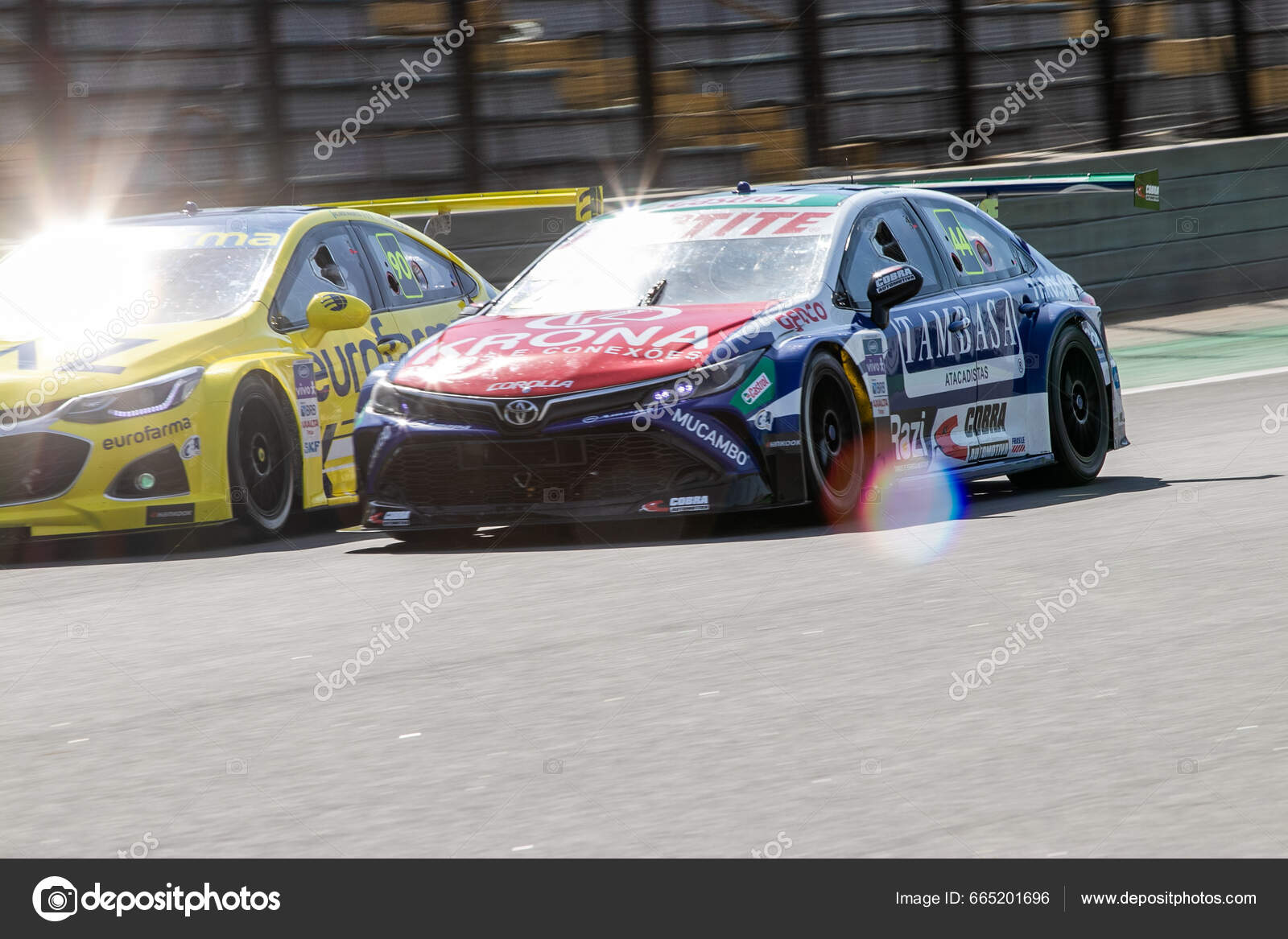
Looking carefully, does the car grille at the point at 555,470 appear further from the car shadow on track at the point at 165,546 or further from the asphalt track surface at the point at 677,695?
the car shadow on track at the point at 165,546

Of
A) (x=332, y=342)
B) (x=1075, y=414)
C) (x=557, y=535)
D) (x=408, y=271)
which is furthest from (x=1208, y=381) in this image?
(x=557, y=535)

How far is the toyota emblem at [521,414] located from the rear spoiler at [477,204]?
302 centimetres

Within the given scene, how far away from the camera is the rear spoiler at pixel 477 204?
36.6ft

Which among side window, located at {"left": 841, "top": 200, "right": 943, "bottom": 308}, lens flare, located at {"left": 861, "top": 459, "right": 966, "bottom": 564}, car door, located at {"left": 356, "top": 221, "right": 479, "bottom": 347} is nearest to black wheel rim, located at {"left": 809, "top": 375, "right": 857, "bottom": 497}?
lens flare, located at {"left": 861, "top": 459, "right": 966, "bottom": 564}

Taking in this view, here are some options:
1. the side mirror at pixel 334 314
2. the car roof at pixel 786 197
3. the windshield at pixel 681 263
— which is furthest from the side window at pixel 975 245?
the side mirror at pixel 334 314

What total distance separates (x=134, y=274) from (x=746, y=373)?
119 inches

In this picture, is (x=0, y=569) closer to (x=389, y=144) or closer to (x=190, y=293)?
(x=190, y=293)

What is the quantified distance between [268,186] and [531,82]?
262 centimetres

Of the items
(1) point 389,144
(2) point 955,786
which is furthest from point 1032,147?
(2) point 955,786

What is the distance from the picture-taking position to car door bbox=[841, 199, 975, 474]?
351 inches

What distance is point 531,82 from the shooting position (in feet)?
58.5

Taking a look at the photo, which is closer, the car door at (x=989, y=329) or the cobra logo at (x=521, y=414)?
the cobra logo at (x=521, y=414)

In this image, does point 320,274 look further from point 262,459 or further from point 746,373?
point 746,373
